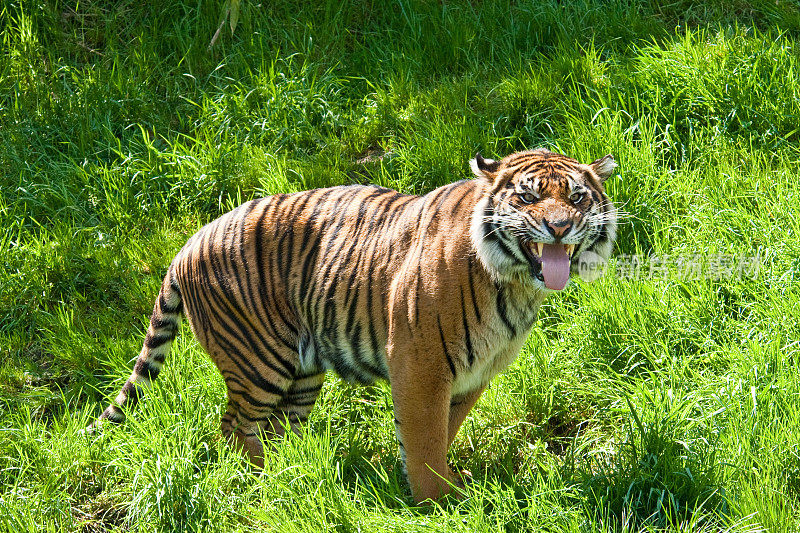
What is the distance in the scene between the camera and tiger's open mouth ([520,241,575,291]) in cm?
332

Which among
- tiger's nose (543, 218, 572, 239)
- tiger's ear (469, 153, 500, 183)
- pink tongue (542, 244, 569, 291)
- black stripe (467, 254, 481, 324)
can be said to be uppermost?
tiger's ear (469, 153, 500, 183)

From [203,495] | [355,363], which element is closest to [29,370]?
[203,495]

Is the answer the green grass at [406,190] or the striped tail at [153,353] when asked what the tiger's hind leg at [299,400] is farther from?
the striped tail at [153,353]

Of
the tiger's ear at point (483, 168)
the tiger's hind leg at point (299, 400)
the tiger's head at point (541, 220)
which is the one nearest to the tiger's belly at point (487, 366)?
the tiger's head at point (541, 220)

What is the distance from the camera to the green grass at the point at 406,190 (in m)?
3.57

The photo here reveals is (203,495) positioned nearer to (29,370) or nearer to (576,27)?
(29,370)

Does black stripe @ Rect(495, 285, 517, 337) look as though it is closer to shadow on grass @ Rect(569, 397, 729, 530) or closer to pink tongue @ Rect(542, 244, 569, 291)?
pink tongue @ Rect(542, 244, 569, 291)

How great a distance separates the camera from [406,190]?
5.32m

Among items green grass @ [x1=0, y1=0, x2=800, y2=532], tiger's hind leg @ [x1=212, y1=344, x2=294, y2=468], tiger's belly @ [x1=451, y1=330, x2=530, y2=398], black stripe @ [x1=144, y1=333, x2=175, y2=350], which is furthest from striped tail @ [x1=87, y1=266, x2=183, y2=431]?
tiger's belly @ [x1=451, y1=330, x2=530, y2=398]

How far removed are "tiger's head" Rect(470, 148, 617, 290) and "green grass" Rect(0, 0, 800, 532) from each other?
70 cm

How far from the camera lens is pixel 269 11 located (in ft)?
21.0

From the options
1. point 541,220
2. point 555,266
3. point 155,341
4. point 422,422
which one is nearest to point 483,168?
point 541,220

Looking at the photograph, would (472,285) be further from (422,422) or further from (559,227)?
(422,422)

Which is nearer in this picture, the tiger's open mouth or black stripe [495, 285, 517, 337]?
the tiger's open mouth
